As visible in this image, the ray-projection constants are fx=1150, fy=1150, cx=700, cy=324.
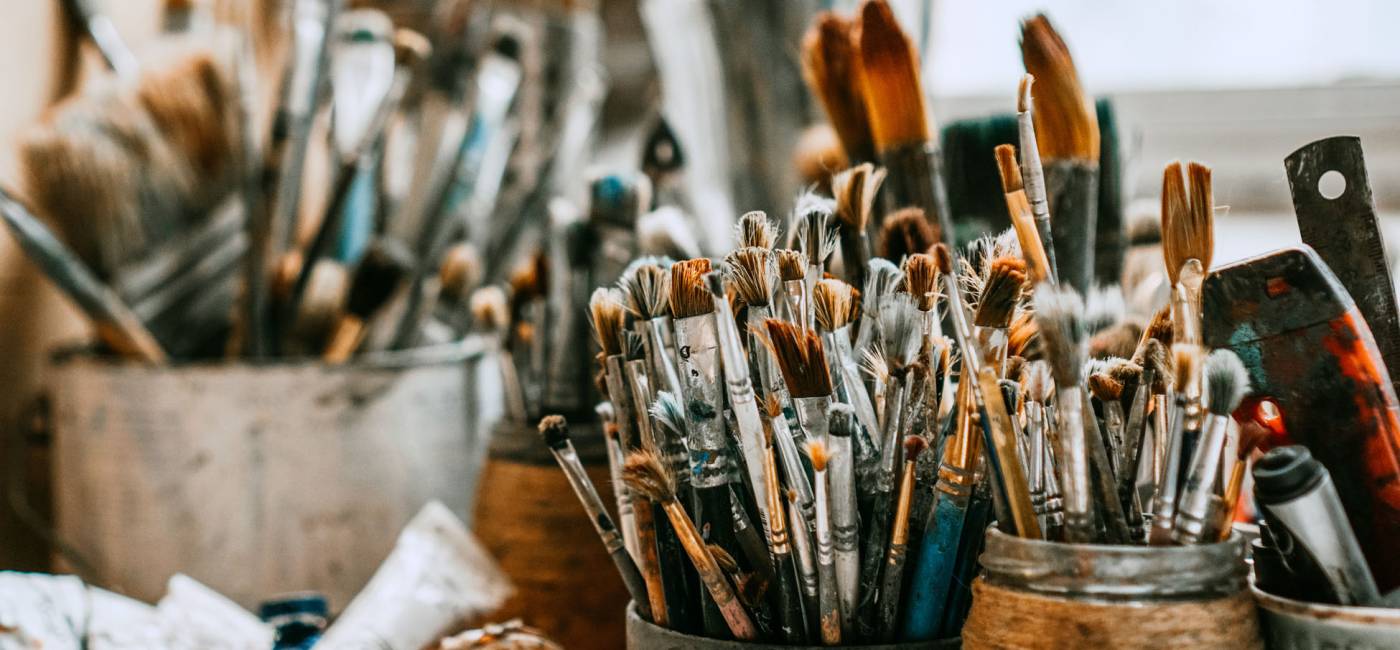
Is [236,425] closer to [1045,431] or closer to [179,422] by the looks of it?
[179,422]

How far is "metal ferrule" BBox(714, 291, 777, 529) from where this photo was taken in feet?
1.18

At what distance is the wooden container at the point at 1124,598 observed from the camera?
1.03 feet

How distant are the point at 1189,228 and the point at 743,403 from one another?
152 mm

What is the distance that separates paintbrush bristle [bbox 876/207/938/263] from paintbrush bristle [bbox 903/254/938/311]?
86mm

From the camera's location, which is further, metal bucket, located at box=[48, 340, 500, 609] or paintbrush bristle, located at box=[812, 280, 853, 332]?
metal bucket, located at box=[48, 340, 500, 609]

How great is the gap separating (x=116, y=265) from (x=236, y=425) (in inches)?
6.3

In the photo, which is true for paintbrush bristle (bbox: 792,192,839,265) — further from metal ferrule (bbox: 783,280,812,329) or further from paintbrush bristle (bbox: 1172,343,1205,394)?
paintbrush bristle (bbox: 1172,343,1205,394)

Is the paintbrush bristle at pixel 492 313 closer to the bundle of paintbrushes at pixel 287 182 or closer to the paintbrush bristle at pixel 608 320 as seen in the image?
the bundle of paintbrushes at pixel 287 182

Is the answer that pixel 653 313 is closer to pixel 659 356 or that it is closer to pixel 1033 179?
pixel 659 356

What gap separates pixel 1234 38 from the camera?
3.35ft

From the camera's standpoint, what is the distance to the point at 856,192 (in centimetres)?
42

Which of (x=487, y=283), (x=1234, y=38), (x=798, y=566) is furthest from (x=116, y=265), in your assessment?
(x=1234, y=38)

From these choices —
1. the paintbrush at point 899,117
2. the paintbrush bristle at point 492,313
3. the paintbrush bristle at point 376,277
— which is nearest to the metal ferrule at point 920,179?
the paintbrush at point 899,117

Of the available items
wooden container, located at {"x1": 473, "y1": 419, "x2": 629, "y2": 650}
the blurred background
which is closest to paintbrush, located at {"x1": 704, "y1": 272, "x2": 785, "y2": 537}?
wooden container, located at {"x1": 473, "y1": 419, "x2": 629, "y2": 650}
